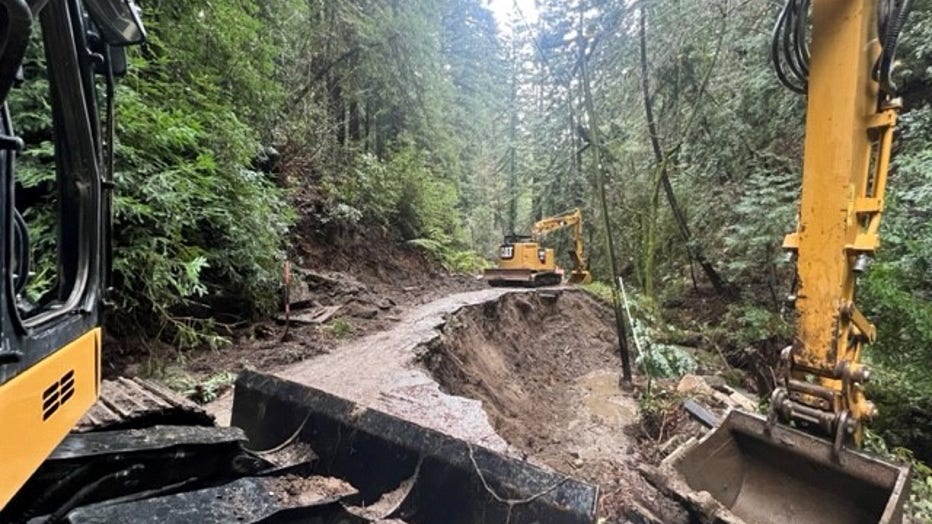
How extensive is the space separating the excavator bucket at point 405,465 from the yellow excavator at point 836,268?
1.59 meters

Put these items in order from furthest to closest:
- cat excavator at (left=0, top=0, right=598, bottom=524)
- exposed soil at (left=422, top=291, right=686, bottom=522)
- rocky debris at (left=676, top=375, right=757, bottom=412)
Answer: rocky debris at (left=676, top=375, right=757, bottom=412), exposed soil at (left=422, top=291, right=686, bottom=522), cat excavator at (left=0, top=0, right=598, bottom=524)

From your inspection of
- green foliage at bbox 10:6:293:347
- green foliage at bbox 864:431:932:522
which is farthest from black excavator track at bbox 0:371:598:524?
green foliage at bbox 864:431:932:522

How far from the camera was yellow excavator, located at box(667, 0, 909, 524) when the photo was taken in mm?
3096

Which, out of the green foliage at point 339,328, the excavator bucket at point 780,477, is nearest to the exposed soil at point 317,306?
the green foliage at point 339,328

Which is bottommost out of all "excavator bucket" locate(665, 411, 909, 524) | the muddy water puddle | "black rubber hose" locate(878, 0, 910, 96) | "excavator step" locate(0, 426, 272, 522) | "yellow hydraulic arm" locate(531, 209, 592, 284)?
the muddy water puddle

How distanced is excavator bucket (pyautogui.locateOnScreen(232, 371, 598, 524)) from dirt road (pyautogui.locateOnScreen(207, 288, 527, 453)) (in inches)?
40.2

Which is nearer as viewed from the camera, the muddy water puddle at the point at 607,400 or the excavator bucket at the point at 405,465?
the excavator bucket at the point at 405,465

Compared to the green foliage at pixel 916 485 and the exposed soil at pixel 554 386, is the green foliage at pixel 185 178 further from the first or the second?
the green foliage at pixel 916 485

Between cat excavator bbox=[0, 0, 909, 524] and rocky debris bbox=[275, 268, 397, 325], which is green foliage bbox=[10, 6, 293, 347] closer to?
rocky debris bbox=[275, 268, 397, 325]

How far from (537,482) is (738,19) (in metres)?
10.6

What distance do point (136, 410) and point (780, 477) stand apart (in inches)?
160

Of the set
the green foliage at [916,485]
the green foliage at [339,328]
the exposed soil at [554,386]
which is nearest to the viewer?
the green foliage at [916,485]

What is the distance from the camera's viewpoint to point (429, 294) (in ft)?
37.3

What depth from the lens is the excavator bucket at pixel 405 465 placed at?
6.93 feet
